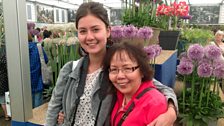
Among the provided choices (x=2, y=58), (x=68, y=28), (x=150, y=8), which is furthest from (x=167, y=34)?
(x=2, y=58)

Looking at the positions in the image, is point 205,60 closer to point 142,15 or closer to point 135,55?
point 135,55

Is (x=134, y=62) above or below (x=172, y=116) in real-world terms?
above

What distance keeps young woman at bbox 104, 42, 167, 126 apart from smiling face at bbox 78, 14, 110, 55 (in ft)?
0.32

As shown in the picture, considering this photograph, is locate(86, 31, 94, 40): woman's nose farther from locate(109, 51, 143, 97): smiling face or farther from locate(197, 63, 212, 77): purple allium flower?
locate(197, 63, 212, 77): purple allium flower

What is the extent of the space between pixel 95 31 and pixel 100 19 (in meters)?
0.07

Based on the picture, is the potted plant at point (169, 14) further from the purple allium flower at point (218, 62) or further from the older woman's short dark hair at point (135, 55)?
the older woman's short dark hair at point (135, 55)

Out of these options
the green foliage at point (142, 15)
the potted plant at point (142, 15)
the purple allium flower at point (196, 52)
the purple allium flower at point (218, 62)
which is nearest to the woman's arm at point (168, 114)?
the purple allium flower at point (196, 52)

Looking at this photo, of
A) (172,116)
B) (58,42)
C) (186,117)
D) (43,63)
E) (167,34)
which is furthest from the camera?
(167,34)

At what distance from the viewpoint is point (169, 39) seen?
8.23 feet

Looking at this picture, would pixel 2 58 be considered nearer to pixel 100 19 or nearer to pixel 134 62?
pixel 100 19

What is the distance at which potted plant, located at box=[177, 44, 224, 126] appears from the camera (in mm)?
1327

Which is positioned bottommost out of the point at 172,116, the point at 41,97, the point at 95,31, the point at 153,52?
the point at 41,97

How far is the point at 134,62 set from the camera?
39.8 inches

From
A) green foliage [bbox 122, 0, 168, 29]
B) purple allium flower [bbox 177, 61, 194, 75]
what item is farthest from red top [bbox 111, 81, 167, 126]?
green foliage [bbox 122, 0, 168, 29]
